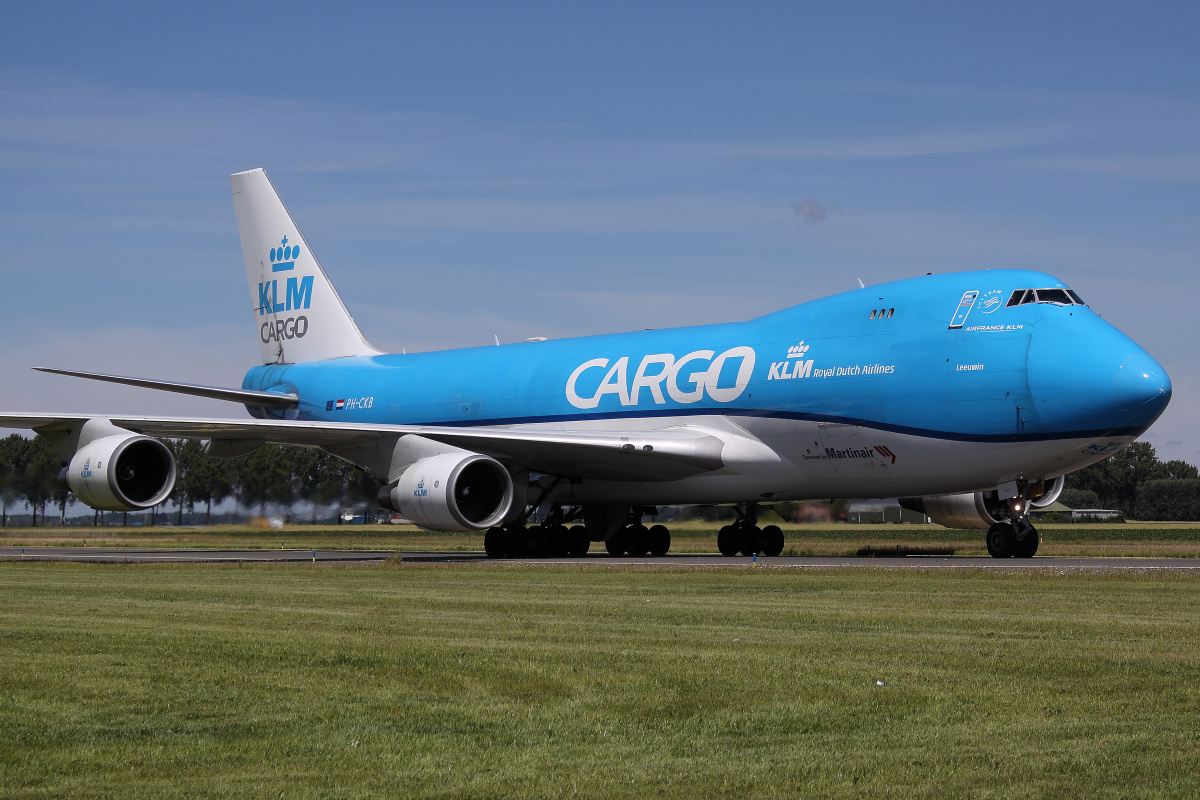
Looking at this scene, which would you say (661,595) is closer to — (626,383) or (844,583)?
(844,583)

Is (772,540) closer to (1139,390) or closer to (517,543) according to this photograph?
(517,543)

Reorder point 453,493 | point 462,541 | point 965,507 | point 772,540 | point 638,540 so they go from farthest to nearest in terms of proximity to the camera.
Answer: point 462,541 < point 638,540 < point 772,540 < point 965,507 < point 453,493

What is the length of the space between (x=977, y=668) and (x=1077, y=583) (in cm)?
854

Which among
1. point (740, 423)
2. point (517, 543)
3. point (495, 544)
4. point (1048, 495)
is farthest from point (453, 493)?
point (1048, 495)

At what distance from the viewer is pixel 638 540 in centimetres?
3059

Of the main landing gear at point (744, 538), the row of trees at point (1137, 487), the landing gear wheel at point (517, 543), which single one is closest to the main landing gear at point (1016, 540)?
the main landing gear at point (744, 538)

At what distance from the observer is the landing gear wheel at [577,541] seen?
29.3 m

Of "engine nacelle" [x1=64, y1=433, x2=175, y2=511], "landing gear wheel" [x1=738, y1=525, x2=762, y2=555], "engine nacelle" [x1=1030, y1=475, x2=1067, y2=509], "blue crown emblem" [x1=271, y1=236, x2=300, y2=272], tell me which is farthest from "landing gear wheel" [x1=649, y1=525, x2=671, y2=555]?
"blue crown emblem" [x1=271, y1=236, x2=300, y2=272]

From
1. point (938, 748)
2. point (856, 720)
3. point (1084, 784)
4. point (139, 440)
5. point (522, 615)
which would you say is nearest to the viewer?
point (1084, 784)

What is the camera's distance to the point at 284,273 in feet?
127

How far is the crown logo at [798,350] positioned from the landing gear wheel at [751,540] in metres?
5.45

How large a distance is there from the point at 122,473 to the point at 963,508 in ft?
55.9

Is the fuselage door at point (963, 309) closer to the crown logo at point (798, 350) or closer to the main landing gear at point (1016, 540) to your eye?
the crown logo at point (798, 350)

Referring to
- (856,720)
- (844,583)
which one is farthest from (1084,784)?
(844,583)
